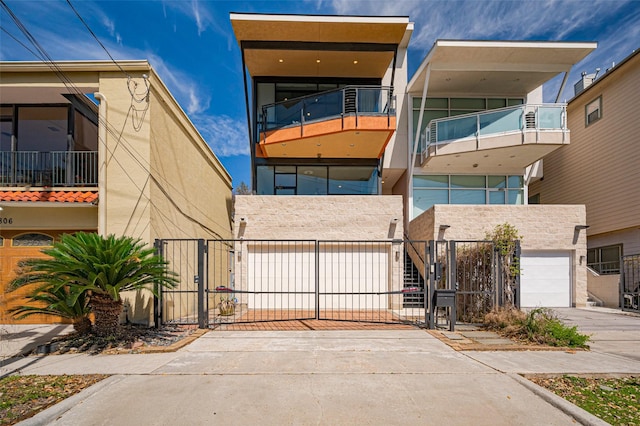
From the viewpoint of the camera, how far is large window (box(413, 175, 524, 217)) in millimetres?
15492

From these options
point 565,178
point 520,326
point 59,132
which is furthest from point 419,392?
point 565,178

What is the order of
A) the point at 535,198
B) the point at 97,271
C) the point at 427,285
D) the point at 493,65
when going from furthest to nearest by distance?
the point at 535,198 < the point at 493,65 < the point at 427,285 < the point at 97,271

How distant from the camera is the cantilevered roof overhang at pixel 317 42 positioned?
1255cm

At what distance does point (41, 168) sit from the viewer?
9656mm

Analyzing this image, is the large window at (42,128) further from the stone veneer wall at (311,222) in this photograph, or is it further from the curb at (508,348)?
the curb at (508,348)

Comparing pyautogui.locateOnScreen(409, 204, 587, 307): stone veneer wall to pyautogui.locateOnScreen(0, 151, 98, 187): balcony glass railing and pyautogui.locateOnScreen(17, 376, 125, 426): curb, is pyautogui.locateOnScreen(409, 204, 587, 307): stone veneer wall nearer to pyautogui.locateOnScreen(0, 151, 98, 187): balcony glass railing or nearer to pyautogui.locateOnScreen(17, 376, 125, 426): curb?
pyautogui.locateOnScreen(17, 376, 125, 426): curb

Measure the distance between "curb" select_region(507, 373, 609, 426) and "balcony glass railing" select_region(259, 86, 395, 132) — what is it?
10.6m

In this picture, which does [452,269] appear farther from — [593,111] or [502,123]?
[593,111]

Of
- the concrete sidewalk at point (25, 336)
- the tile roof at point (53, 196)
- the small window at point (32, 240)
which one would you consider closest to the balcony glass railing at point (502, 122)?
the tile roof at point (53, 196)

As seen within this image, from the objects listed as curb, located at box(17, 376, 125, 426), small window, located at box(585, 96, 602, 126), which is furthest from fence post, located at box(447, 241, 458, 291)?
small window, located at box(585, 96, 602, 126)

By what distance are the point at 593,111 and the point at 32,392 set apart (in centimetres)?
2242

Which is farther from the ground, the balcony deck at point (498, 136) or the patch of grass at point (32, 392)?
the balcony deck at point (498, 136)

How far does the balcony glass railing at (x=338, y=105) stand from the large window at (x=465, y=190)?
170 inches

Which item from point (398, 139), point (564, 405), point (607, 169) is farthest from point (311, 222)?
point (607, 169)
